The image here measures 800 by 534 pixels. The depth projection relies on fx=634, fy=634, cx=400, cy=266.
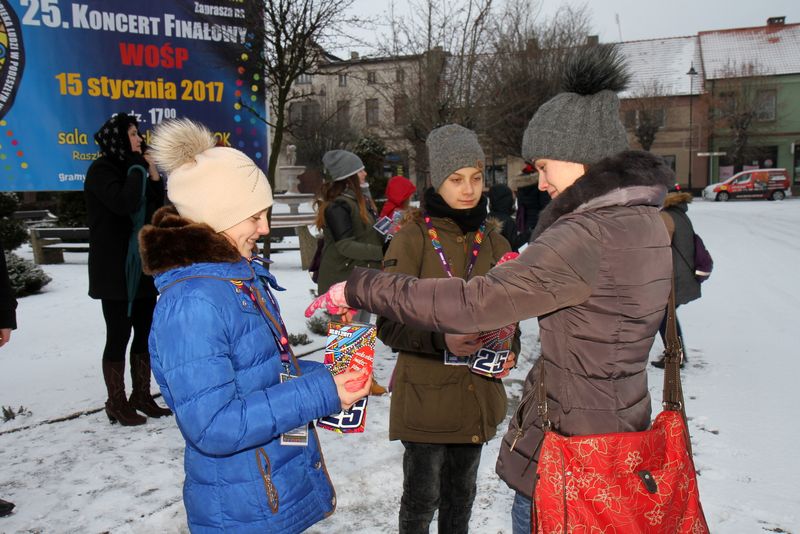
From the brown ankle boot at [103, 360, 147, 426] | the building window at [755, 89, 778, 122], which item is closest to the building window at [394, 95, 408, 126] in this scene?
the brown ankle boot at [103, 360, 147, 426]

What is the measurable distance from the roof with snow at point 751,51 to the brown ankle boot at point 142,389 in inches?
1769

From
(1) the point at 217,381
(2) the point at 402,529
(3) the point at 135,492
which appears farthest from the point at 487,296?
(3) the point at 135,492

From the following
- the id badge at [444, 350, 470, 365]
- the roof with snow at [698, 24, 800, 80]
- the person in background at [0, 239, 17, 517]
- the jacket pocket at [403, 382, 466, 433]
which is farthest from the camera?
the roof with snow at [698, 24, 800, 80]

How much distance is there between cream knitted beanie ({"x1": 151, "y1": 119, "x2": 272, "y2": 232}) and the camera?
6.36 ft

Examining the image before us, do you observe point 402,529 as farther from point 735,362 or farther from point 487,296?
point 735,362

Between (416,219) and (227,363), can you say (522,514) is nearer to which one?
(227,363)

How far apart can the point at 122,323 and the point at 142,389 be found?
572 millimetres

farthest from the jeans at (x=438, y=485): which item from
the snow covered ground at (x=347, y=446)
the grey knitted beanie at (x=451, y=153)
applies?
the grey knitted beanie at (x=451, y=153)

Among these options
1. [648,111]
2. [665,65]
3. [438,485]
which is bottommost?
[438,485]

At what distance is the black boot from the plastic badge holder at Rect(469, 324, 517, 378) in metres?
2.69

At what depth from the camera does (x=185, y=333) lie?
1745 millimetres

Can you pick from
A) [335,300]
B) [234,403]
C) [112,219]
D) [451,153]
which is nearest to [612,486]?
[335,300]

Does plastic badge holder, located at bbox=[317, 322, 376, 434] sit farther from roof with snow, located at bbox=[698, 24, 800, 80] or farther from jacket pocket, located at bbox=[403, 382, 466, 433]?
roof with snow, located at bbox=[698, 24, 800, 80]

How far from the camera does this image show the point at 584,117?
2004 mm
